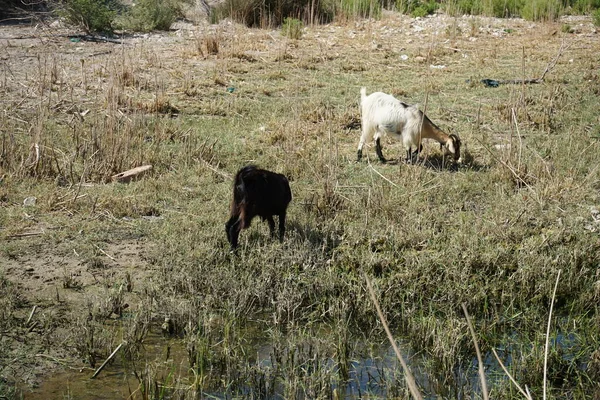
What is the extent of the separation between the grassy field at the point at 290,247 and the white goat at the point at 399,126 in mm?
319

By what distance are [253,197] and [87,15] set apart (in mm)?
10784

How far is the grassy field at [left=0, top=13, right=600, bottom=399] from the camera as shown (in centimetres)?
510

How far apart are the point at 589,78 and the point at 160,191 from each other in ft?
28.4

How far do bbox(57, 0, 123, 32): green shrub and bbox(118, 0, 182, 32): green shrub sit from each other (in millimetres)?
399

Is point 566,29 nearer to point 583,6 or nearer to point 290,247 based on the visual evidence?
point 583,6

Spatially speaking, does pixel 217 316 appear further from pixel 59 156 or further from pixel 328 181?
pixel 59 156

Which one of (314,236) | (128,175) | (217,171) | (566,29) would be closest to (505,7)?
(566,29)

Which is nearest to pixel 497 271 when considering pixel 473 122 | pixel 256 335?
pixel 256 335

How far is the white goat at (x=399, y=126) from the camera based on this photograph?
9109 mm

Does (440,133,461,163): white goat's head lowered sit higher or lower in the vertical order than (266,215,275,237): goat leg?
higher

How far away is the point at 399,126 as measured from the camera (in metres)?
9.21

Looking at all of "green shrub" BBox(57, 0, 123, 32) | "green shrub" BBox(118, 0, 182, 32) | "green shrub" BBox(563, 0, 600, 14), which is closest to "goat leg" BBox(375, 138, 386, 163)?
"green shrub" BBox(57, 0, 123, 32)

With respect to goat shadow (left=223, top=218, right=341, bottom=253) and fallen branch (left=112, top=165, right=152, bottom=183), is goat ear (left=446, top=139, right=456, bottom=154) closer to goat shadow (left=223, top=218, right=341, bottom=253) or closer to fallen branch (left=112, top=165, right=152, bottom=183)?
goat shadow (left=223, top=218, right=341, bottom=253)

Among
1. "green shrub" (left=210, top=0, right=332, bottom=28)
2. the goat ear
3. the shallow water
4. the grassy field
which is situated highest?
"green shrub" (left=210, top=0, right=332, bottom=28)
